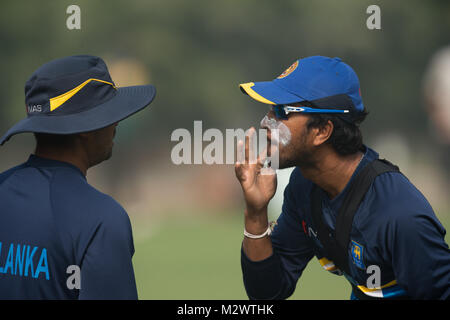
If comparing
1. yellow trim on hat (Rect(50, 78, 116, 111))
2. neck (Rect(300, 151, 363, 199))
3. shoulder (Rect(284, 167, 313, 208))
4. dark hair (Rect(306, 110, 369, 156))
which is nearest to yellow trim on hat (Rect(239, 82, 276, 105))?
dark hair (Rect(306, 110, 369, 156))

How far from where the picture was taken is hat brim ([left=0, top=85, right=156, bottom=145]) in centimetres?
217

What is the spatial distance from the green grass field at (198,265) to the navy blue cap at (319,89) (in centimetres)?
471

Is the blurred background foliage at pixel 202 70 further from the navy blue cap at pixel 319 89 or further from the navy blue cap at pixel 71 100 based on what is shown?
the navy blue cap at pixel 71 100

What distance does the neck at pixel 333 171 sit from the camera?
305 cm

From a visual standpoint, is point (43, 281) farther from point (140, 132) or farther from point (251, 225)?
point (140, 132)

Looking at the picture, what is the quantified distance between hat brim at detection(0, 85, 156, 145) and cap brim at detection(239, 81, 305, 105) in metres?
Answer: 0.80

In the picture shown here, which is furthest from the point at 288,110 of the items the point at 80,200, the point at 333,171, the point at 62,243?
the point at 62,243

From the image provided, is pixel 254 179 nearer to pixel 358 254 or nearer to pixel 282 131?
pixel 282 131

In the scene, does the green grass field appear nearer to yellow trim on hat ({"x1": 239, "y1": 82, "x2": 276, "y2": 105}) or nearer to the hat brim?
yellow trim on hat ({"x1": 239, "y1": 82, "x2": 276, "y2": 105})

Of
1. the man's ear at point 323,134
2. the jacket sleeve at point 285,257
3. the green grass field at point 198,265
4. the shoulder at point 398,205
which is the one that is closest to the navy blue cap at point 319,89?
the man's ear at point 323,134

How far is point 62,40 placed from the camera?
12.1 metres

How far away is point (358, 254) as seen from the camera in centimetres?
281

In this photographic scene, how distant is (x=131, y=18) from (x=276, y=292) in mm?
9978

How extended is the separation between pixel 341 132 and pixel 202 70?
31.2 feet
